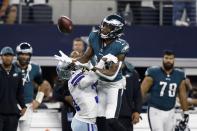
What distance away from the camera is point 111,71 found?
303 inches

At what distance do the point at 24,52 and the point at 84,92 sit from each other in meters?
2.86

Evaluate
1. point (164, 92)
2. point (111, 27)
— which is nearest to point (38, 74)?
point (164, 92)

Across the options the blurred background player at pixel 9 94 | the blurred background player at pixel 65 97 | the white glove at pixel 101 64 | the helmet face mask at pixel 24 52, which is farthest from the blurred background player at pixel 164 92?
the white glove at pixel 101 64

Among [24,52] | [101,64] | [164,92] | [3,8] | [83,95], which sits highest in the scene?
[3,8]

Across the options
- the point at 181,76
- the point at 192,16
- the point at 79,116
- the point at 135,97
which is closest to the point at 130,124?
the point at 135,97

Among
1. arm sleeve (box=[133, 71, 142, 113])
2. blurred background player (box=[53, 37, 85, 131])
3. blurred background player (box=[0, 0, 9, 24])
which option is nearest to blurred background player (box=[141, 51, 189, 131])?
arm sleeve (box=[133, 71, 142, 113])

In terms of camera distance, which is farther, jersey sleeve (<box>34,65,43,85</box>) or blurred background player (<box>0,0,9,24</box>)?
blurred background player (<box>0,0,9,24</box>)

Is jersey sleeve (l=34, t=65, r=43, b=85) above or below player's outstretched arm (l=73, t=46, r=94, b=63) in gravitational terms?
below

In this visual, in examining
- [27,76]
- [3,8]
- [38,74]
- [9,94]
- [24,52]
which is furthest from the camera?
[3,8]

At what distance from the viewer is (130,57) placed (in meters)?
14.5

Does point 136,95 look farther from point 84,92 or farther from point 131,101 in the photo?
point 84,92

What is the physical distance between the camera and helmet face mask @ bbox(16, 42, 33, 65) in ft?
34.5

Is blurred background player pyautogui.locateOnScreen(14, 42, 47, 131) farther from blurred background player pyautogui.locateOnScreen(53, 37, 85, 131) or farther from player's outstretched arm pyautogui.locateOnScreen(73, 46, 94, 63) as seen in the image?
player's outstretched arm pyautogui.locateOnScreen(73, 46, 94, 63)

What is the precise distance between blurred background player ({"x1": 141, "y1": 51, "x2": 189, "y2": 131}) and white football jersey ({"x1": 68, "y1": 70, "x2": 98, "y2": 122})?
3098mm
